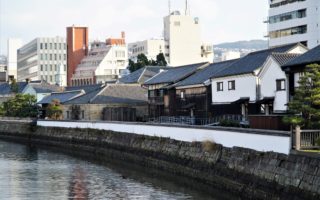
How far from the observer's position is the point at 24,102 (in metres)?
77.9

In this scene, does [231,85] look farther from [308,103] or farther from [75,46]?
[75,46]

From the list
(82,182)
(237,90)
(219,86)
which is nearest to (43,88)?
(219,86)

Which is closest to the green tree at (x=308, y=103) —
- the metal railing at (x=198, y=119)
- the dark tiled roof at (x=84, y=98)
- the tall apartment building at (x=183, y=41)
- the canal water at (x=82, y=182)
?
the canal water at (x=82, y=182)

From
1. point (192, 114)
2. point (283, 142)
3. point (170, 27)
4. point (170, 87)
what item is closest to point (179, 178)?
point (283, 142)

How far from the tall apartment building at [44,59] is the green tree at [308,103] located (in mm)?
127053

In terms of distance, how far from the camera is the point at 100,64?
138500mm

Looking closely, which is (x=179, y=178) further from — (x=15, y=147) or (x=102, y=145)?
(x=15, y=147)

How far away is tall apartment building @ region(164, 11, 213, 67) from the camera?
135 metres

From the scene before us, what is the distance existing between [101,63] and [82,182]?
351ft

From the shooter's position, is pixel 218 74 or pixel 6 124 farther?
pixel 6 124

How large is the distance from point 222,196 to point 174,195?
2595mm

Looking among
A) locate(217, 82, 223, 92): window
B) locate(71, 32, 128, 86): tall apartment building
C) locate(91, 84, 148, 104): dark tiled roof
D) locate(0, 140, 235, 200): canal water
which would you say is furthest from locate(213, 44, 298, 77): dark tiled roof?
locate(71, 32, 128, 86): tall apartment building

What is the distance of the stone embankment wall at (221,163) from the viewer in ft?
73.5

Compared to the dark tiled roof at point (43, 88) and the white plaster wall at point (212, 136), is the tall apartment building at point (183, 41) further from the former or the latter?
the white plaster wall at point (212, 136)
